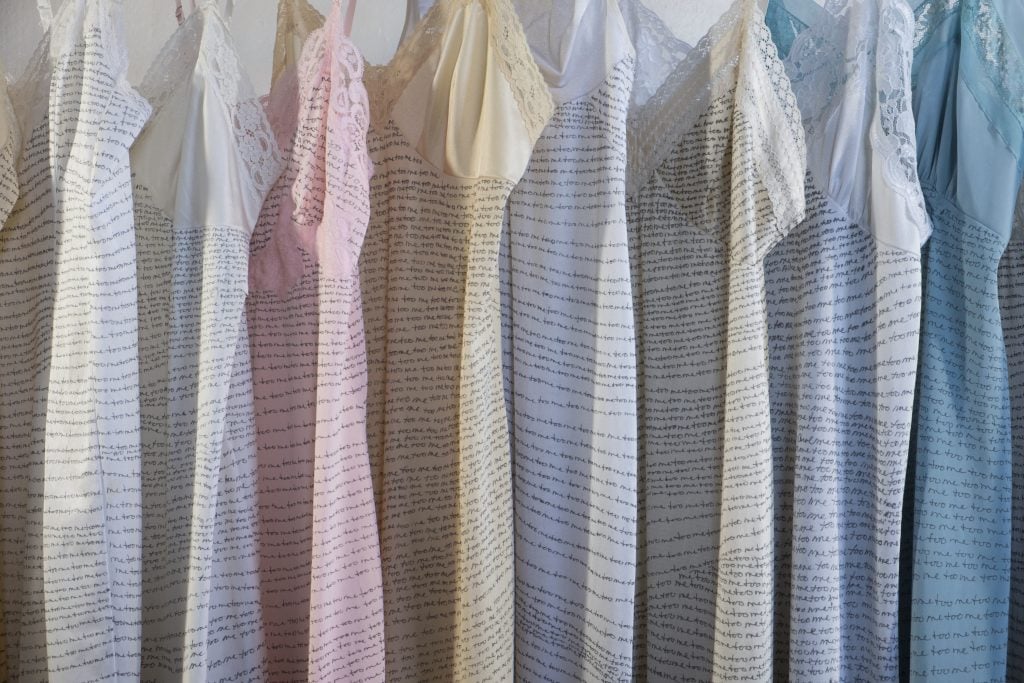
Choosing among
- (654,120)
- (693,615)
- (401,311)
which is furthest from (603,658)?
(654,120)

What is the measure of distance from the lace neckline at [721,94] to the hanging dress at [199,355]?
1.06ft

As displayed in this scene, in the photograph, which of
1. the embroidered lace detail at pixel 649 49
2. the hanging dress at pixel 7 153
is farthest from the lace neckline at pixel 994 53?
the hanging dress at pixel 7 153

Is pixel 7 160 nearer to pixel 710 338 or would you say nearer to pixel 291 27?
pixel 291 27

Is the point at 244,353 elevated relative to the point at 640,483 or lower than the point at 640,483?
elevated

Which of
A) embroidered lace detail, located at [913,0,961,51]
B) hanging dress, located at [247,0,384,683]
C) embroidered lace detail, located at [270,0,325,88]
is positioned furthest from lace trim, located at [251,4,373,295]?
embroidered lace detail, located at [913,0,961,51]

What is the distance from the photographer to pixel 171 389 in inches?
29.6

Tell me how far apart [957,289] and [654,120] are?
11.5 inches

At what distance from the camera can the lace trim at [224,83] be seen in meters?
0.73

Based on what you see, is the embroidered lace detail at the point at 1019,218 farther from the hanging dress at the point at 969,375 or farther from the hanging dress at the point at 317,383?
the hanging dress at the point at 317,383

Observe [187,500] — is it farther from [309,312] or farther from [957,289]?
[957,289]

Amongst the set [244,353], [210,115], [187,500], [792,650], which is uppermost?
[210,115]

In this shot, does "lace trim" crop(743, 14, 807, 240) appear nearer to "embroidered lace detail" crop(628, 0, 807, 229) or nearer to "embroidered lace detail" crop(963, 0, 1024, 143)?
"embroidered lace detail" crop(628, 0, 807, 229)

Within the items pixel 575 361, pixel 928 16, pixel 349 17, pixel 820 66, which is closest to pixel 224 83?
pixel 349 17

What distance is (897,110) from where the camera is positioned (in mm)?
720
